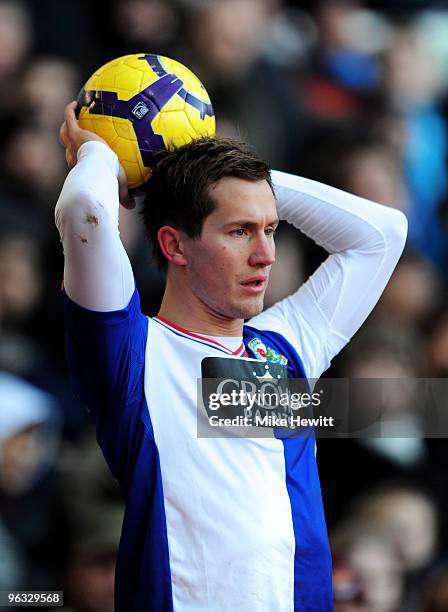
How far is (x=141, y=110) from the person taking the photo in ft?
9.93

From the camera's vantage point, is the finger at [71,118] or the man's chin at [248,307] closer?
the man's chin at [248,307]

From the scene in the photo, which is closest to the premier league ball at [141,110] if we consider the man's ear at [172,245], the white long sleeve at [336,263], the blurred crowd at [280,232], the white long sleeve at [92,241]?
the man's ear at [172,245]

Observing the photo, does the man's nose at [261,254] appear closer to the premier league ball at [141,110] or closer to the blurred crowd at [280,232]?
the premier league ball at [141,110]

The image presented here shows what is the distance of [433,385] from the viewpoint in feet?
19.7

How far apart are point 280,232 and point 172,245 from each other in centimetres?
293

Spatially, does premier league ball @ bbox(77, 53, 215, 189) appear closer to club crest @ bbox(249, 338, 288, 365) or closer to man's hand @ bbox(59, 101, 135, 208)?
man's hand @ bbox(59, 101, 135, 208)

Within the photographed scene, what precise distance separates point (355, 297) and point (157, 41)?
305 centimetres

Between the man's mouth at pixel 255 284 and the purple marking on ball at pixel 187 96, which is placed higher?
the purple marking on ball at pixel 187 96

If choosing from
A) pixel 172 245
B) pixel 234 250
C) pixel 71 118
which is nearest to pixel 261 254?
pixel 234 250

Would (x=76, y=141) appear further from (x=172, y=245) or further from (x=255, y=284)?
(x=255, y=284)

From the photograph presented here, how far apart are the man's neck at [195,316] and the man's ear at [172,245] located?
93mm

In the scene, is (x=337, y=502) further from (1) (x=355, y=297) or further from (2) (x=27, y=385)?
(1) (x=355, y=297)

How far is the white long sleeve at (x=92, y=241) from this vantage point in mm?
2594

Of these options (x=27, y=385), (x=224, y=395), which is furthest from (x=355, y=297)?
(x=27, y=385)
